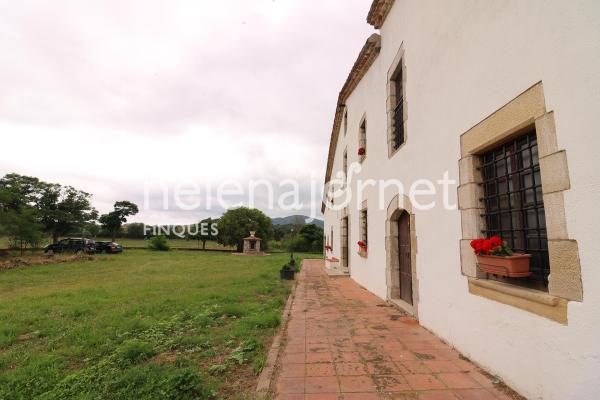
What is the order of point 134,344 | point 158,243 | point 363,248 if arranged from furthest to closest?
point 158,243, point 363,248, point 134,344

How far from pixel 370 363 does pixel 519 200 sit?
2294 mm

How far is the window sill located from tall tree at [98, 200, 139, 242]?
157 feet

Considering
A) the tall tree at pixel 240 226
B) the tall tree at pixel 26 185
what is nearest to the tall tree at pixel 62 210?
the tall tree at pixel 26 185

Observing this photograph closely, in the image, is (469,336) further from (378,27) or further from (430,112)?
(378,27)

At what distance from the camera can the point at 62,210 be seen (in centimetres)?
2995

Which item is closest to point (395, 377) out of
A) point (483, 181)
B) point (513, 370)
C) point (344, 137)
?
point (513, 370)

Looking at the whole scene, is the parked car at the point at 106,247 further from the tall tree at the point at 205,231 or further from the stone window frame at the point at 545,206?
the stone window frame at the point at 545,206

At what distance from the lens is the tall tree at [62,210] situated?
29.0 metres

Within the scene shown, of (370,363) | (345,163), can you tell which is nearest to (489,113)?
(370,363)

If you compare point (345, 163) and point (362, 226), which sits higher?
point (345, 163)

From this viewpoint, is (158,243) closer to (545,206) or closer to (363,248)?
(363,248)

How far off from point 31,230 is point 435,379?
26.0 m

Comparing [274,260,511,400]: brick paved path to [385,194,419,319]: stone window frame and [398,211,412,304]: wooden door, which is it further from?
[385,194,419,319]: stone window frame

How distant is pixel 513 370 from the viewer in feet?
8.80
